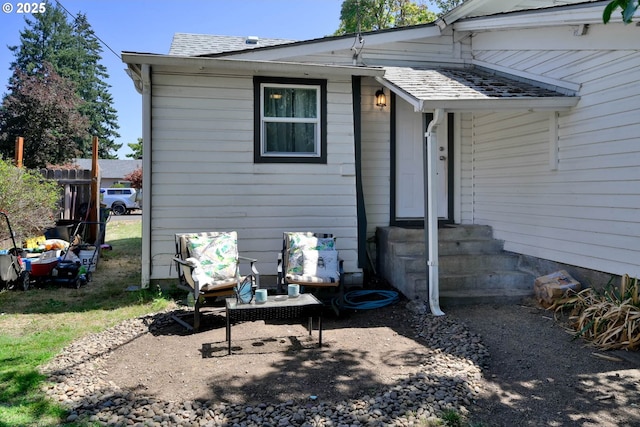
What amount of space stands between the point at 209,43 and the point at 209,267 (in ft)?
16.4

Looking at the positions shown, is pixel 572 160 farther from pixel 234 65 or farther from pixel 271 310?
pixel 234 65

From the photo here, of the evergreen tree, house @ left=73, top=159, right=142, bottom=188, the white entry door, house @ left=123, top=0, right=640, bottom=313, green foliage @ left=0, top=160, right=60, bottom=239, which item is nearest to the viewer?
house @ left=123, top=0, right=640, bottom=313

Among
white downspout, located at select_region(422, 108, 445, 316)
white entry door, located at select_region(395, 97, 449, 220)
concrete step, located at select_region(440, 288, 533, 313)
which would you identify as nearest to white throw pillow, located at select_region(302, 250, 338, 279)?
white downspout, located at select_region(422, 108, 445, 316)

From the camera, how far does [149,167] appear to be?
17.7ft

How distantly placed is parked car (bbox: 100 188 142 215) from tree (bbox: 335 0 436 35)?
565 inches

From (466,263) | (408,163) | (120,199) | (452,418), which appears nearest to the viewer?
(452,418)

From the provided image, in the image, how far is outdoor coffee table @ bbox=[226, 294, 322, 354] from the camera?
12.2 feet

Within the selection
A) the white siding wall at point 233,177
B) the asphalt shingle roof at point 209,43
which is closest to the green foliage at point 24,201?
the white siding wall at point 233,177

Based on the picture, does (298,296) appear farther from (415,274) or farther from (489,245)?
(489,245)

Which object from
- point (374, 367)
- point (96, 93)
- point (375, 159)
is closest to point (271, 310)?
point (374, 367)

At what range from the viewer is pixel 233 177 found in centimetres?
569

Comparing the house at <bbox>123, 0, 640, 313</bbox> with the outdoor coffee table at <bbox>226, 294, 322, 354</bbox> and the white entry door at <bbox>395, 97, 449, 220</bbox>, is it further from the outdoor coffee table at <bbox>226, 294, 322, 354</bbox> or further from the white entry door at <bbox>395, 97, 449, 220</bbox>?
the outdoor coffee table at <bbox>226, 294, 322, 354</bbox>

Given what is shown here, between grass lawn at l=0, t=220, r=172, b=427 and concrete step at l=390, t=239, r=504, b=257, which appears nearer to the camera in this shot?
grass lawn at l=0, t=220, r=172, b=427

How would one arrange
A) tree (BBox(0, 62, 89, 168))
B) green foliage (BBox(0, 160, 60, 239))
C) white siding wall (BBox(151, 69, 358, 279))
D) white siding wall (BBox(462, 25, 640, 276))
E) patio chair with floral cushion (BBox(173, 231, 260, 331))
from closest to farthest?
white siding wall (BBox(462, 25, 640, 276)) < patio chair with floral cushion (BBox(173, 231, 260, 331)) < white siding wall (BBox(151, 69, 358, 279)) < green foliage (BBox(0, 160, 60, 239)) < tree (BBox(0, 62, 89, 168))
